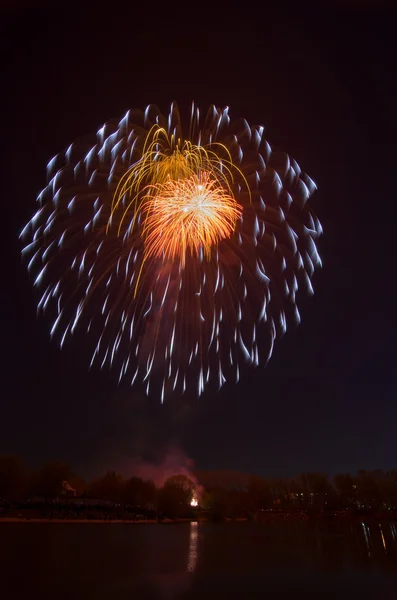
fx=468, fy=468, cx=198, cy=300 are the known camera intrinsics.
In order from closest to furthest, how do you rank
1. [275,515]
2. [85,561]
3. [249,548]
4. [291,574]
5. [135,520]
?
[291,574], [85,561], [249,548], [135,520], [275,515]

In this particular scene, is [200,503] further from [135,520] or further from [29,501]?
[29,501]

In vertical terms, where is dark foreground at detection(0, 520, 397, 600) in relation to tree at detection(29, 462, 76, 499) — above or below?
below

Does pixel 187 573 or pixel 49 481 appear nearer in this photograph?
pixel 187 573

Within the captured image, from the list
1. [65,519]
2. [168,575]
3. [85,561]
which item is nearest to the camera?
[168,575]

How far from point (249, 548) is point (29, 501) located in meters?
67.9

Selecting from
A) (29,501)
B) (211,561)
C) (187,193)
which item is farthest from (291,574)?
(29,501)

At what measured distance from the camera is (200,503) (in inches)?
5891

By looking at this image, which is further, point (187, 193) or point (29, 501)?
point (29, 501)

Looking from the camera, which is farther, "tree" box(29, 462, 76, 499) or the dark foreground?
"tree" box(29, 462, 76, 499)

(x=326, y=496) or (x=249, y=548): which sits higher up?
(x=326, y=496)

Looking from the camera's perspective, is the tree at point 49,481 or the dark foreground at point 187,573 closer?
the dark foreground at point 187,573

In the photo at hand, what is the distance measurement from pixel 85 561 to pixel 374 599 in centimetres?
1893

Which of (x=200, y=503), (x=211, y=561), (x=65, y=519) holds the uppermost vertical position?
(x=200, y=503)

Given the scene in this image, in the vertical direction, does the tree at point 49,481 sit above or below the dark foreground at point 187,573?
above
